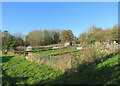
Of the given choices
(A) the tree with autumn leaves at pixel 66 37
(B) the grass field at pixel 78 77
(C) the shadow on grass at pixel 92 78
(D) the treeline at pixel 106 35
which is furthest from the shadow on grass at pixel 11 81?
(A) the tree with autumn leaves at pixel 66 37

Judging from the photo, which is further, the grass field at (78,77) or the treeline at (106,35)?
the treeline at (106,35)

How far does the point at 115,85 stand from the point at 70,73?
5.30 ft

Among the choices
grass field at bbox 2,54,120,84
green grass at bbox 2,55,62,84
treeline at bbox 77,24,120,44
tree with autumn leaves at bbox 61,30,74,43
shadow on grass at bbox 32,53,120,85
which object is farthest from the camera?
tree with autumn leaves at bbox 61,30,74,43

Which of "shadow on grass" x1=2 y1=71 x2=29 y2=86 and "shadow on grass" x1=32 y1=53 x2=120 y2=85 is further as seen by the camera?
"shadow on grass" x1=2 y1=71 x2=29 y2=86

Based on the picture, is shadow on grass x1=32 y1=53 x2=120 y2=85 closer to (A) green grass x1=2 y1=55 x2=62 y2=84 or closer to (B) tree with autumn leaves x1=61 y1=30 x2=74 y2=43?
(A) green grass x1=2 y1=55 x2=62 y2=84

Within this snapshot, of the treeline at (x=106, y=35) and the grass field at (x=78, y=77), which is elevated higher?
the treeline at (x=106, y=35)

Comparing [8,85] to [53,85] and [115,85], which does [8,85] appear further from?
[115,85]

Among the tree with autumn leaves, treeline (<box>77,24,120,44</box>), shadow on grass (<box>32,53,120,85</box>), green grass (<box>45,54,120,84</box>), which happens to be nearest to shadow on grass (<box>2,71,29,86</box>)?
shadow on grass (<box>32,53,120,85</box>)

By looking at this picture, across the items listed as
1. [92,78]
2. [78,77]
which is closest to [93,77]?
[92,78]

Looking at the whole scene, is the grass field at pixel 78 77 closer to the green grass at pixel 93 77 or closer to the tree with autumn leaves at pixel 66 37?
the green grass at pixel 93 77

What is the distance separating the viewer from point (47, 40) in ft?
48.0

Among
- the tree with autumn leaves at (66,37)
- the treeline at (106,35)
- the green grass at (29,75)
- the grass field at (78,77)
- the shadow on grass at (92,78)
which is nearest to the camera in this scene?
the shadow on grass at (92,78)

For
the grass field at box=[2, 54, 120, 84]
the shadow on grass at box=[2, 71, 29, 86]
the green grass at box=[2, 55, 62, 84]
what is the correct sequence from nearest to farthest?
1. the grass field at box=[2, 54, 120, 84]
2. the shadow on grass at box=[2, 71, 29, 86]
3. the green grass at box=[2, 55, 62, 84]

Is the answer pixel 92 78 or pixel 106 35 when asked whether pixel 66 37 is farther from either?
pixel 92 78
